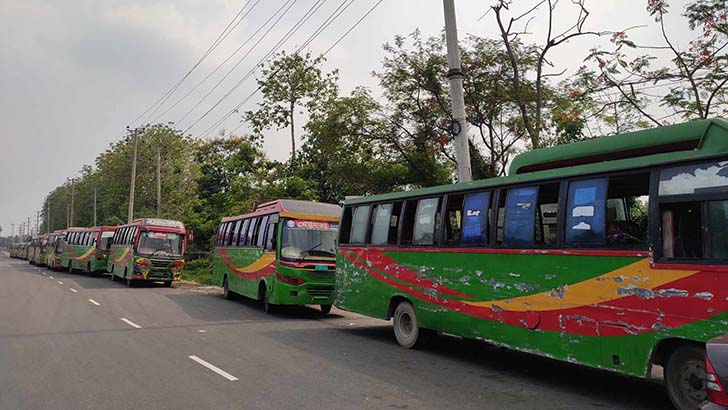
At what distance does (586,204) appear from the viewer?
268 inches

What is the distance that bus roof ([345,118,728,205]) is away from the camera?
18.7 ft

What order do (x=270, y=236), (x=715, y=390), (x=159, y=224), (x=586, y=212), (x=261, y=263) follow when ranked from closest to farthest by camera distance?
1. (x=715, y=390)
2. (x=586, y=212)
3. (x=270, y=236)
4. (x=261, y=263)
5. (x=159, y=224)

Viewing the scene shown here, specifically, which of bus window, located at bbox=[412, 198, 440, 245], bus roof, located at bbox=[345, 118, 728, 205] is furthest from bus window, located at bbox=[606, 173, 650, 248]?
bus window, located at bbox=[412, 198, 440, 245]

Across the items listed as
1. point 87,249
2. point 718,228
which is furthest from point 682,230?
point 87,249

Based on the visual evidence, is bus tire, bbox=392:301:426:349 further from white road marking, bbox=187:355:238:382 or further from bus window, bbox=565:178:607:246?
bus window, bbox=565:178:607:246

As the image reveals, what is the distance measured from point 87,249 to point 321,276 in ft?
81.3

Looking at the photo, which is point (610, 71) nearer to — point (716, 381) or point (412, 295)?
point (412, 295)

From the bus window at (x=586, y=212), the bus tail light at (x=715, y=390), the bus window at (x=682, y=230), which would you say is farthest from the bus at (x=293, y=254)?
the bus tail light at (x=715, y=390)

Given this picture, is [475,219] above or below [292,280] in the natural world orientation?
above

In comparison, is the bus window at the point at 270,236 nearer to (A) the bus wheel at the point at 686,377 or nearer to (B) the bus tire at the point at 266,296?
(B) the bus tire at the point at 266,296

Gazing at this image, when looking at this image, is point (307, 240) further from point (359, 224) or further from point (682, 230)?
point (682, 230)

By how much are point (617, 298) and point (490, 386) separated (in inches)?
80.1

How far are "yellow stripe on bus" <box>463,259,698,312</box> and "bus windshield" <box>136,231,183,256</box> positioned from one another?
Answer: 63.7 ft

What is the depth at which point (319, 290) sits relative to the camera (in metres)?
14.2
